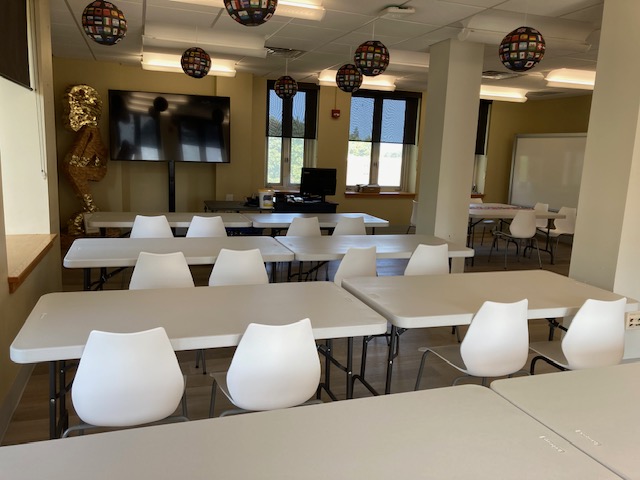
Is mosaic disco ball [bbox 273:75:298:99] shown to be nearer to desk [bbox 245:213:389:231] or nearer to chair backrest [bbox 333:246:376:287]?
desk [bbox 245:213:389:231]

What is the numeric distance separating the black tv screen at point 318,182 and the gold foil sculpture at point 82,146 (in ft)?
10.5

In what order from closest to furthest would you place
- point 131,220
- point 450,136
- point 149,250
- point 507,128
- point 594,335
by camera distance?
point 594,335, point 149,250, point 131,220, point 450,136, point 507,128

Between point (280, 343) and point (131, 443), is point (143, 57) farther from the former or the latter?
point (131, 443)

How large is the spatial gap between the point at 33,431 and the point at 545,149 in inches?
397

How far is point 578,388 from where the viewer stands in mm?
1897

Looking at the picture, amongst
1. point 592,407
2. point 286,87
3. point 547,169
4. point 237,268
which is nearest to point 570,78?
point 547,169

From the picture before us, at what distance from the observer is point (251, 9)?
9.68 feet

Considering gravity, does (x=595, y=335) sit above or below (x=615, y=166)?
below

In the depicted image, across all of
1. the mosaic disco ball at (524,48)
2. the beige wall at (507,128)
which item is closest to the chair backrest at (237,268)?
the mosaic disco ball at (524,48)

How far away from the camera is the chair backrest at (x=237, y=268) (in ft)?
12.0

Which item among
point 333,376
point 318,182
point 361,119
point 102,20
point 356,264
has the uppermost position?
point 102,20

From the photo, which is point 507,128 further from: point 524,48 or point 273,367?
point 273,367

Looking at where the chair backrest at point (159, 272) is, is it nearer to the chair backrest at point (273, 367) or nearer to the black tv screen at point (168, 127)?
the chair backrest at point (273, 367)

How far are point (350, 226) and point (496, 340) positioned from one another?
3.32m
